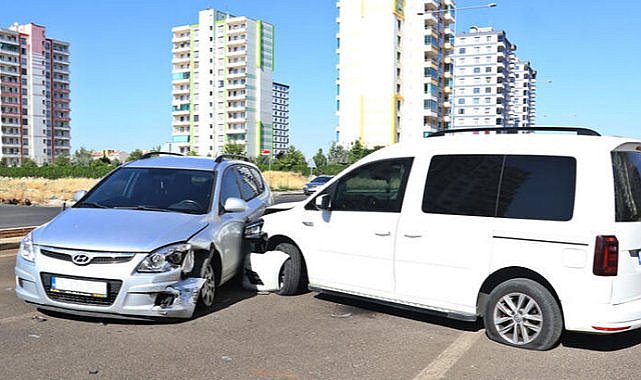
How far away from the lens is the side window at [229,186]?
7.36 m

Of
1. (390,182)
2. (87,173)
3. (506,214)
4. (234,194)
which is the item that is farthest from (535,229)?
(87,173)

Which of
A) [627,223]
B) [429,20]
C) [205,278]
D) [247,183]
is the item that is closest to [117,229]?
[205,278]

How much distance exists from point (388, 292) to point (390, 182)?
45.9 inches

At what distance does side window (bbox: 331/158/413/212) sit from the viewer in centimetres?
631

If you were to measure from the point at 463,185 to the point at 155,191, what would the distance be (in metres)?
3.56

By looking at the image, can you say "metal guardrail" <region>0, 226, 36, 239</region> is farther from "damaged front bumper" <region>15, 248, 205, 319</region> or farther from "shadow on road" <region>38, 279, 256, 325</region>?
"damaged front bumper" <region>15, 248, 205, 319</region>

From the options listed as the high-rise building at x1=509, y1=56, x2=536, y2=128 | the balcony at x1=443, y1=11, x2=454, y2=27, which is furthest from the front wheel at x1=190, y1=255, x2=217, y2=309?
the high-rise building at x1=509, y1=56, x2=536, y2=128

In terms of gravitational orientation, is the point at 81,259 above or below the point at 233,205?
below

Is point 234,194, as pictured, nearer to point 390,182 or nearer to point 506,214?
point 390,182

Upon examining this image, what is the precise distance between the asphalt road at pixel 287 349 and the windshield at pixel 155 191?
1281mm

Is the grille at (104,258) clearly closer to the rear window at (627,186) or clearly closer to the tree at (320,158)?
the rear window at (627,186)

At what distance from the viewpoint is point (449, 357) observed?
202 inches

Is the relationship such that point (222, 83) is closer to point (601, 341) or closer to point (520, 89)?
point (520, 89)

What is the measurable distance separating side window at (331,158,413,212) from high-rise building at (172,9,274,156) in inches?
4514
